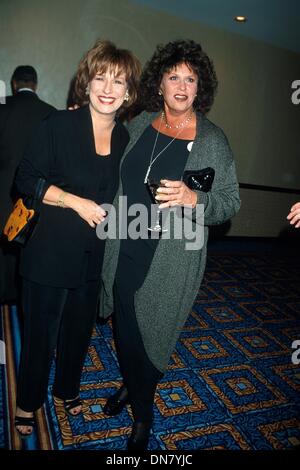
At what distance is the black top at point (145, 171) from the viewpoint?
5.85 ft

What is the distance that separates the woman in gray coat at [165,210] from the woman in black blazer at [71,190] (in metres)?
0.12

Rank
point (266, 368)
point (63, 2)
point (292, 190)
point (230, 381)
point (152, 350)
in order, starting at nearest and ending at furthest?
point (152, 350) → point (230, 381) → point (266, 368) → point (63, 2) → point (292, 190)

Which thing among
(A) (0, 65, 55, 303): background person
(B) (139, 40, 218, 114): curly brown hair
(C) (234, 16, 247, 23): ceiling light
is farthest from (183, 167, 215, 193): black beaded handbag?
(C) (234, 16, 247, 23): ceiling light

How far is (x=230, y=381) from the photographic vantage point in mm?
2793

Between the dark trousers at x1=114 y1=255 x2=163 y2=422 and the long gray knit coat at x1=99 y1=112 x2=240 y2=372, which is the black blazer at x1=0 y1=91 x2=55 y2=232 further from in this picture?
the dark trousers at x1=114 y1=255 x2=163 y2=422

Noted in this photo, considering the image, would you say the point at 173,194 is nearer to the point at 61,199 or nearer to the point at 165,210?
the point at 165,210

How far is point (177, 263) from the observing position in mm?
1763

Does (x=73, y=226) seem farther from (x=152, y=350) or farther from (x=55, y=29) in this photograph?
(x=55, y=29)

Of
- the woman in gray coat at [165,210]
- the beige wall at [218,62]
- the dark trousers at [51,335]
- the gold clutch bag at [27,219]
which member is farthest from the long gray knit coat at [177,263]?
the beige wall at [218,62]

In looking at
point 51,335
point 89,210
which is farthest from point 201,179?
point 51,335

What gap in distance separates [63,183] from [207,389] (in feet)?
6.32

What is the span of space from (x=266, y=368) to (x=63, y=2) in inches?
206

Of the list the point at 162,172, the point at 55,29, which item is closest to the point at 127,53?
the point at 162,172

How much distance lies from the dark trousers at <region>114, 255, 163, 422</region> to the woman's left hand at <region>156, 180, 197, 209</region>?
0.51m
